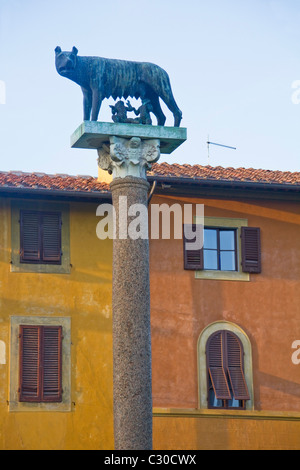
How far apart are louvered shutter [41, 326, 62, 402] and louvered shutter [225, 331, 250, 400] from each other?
3750mm

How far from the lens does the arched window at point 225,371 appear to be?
84.9 ft

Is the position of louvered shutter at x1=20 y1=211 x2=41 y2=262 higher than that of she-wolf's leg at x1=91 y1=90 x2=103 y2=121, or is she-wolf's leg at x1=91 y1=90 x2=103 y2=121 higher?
she-wolf's leg at x1=91 y1=90 x2=103 y2=121

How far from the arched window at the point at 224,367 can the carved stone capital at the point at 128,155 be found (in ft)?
28.5

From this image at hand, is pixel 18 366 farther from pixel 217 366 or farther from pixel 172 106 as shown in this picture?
pixel 172 106

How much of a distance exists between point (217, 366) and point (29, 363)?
13.5 ft

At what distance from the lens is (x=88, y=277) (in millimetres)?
25859

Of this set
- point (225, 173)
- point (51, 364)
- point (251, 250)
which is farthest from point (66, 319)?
point (225, 173)

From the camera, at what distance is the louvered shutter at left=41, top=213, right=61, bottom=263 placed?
25.8 meters

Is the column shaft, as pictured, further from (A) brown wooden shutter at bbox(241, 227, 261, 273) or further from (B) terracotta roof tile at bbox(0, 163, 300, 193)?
(A) brown wooden shutter at bbox(241, 227, 261, 273)

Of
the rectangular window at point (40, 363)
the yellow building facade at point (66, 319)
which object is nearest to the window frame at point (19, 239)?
the yellow building facade at point (66, 319)

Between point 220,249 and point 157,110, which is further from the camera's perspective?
point 220,249

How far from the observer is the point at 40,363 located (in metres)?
25.1

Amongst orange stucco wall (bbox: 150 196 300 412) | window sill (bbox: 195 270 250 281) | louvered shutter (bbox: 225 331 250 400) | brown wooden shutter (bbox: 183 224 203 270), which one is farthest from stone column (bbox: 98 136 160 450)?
louvered shutter (bbox: 225 331 250 400)
